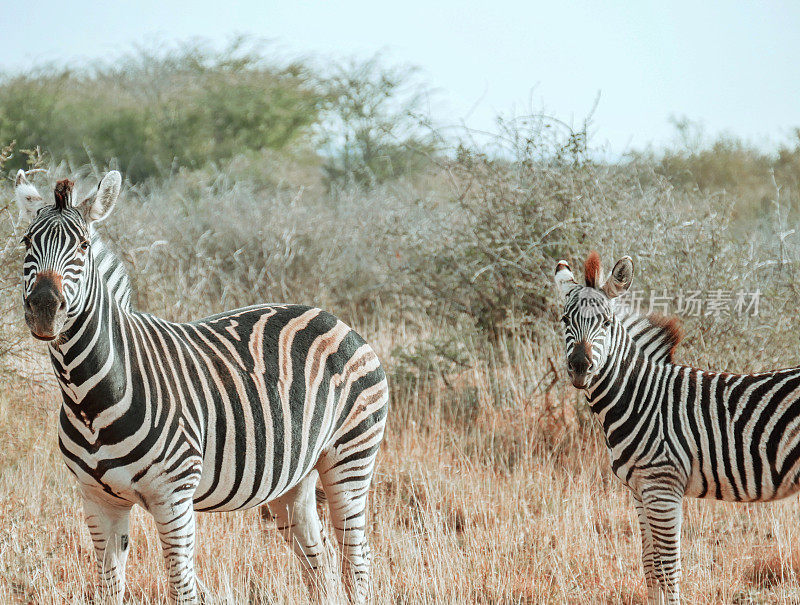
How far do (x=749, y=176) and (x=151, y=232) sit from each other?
1427 centimetres

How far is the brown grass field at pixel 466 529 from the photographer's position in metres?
4.10

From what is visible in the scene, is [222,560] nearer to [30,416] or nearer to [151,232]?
[30,416]

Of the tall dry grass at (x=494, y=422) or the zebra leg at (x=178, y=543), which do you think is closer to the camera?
the zebra leg at (x=178, y=543)

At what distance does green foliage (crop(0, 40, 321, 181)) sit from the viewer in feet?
69.1

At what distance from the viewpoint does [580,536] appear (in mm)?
4684

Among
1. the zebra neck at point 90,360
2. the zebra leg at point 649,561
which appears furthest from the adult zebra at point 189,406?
the zebra leg at point 649,561

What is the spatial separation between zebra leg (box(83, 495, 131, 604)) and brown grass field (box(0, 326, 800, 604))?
0.24ft

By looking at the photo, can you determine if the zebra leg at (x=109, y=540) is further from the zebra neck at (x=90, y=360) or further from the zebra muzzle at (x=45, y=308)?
the zebra muzzle at (x=45, y=308)

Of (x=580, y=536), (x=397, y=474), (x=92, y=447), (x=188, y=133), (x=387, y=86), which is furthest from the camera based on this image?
(x=387, y=86)

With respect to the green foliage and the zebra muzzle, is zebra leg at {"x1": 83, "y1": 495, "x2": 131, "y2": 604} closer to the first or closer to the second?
the zebra muzzle

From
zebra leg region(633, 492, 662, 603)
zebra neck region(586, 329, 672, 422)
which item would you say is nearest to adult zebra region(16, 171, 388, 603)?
zebra neck region(586, 329, 672, 422)

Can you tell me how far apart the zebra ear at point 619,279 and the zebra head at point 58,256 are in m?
2.36

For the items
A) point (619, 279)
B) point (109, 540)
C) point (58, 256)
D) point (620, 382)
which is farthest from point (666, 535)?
point (58, 256)

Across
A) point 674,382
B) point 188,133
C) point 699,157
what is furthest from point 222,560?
point 188,133
